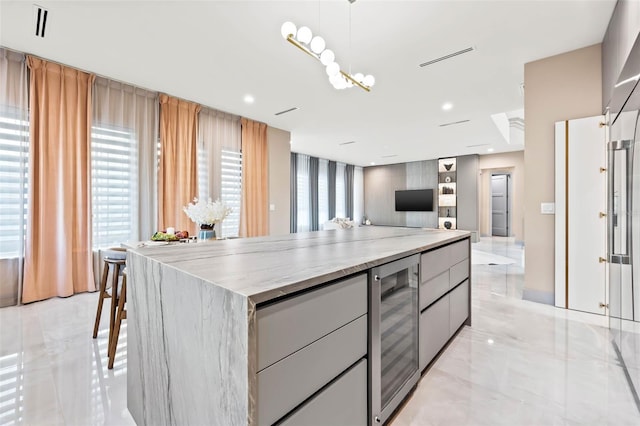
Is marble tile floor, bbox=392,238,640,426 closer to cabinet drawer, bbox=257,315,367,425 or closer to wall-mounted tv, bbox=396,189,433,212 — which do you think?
cabinet drawer, bbox=257,315,367,425

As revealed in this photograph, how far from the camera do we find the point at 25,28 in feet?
8.71

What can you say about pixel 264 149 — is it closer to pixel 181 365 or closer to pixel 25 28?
pixel 25 28

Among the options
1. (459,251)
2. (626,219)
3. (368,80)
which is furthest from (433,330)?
(368,80)

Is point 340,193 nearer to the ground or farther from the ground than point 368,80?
nearer to the ground

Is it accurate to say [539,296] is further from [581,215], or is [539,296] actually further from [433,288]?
[433,288]

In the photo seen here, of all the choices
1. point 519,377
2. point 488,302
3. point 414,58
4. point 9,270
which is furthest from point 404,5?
point 9,270

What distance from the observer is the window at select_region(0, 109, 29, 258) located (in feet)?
9.87

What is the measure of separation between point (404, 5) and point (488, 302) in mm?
3016

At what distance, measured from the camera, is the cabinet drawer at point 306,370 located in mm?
732

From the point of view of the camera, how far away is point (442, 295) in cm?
191

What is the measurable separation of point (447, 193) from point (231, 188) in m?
7.44

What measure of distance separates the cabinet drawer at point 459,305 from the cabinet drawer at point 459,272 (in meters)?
0.05

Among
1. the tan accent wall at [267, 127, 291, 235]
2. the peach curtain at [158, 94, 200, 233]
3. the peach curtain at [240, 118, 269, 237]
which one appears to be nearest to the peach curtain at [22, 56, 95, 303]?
the peach curtain at [158, 94, 200, 233]

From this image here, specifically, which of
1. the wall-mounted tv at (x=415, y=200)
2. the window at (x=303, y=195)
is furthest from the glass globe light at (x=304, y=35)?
the wall-mounted tv at (x=415, y=200)
